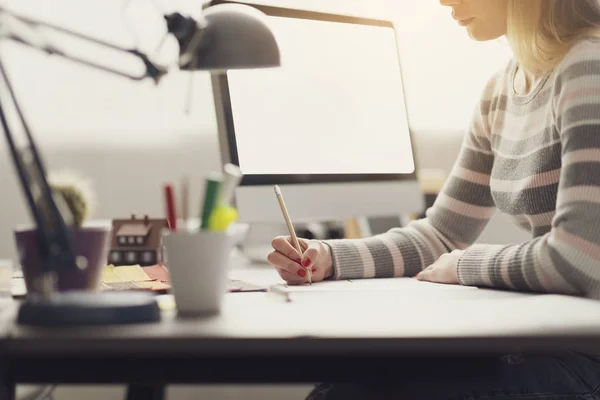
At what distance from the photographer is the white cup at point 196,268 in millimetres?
623

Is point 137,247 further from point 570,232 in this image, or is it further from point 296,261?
point 570,232

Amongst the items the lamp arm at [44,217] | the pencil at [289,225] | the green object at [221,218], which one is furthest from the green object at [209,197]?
the pencil at [289,225]

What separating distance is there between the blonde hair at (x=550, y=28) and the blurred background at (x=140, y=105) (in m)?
1.04

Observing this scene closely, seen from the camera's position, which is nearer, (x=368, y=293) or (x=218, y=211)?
(x=218, y=211)

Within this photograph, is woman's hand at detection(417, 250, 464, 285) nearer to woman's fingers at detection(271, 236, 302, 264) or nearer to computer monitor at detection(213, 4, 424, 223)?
woman's fingers at detection(271, 236, 302, 264)

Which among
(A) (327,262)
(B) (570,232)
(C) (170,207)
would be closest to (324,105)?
(A) (327,262)

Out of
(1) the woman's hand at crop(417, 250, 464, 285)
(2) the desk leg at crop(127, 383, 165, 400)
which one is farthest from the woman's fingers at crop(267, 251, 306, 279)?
(2) the desk leg at crop(127, 383, 165, 400)

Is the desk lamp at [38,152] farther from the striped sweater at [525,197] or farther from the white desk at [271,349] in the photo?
the striped sweater at [525,197]

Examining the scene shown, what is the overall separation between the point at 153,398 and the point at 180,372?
3.9 inches

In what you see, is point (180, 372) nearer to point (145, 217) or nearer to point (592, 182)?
point (592, 182)

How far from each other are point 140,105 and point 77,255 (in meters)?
1.51

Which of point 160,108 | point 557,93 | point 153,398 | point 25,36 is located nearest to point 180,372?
point 153,398

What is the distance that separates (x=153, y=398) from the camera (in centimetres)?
59

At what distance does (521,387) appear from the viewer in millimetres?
759
